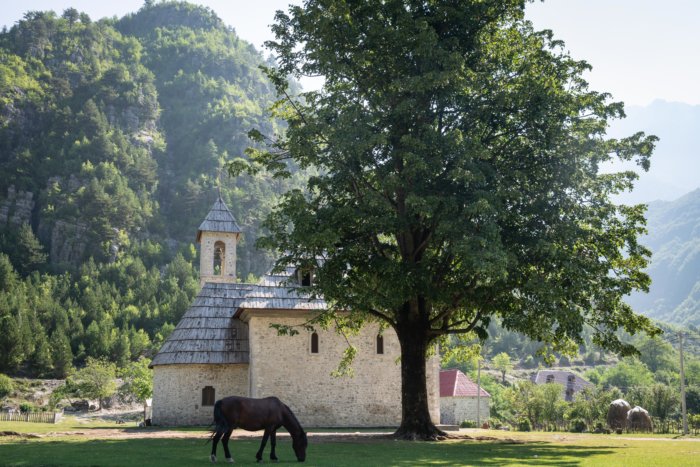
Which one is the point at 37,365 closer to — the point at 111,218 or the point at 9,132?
the point at 111,218

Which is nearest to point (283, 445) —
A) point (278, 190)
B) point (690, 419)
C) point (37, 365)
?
point (690, 419)

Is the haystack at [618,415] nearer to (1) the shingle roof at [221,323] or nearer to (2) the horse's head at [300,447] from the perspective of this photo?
(1) the shingle roof at [221,323]

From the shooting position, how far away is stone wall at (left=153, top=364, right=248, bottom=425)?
3266 cm

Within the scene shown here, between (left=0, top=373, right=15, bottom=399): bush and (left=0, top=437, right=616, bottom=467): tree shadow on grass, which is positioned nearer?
(left=0, top=437, right=616, bottom=467): tree shadow on grass

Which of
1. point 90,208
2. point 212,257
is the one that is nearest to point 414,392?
point 212,257

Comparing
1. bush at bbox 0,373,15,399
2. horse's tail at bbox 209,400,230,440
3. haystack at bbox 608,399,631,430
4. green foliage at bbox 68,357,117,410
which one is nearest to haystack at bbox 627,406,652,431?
haystack at bbox 608,399,631,430

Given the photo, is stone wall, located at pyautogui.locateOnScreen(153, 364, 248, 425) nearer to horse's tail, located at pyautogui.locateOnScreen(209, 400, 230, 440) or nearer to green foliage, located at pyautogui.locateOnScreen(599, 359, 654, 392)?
horse's tail, located at pyautogui.locateOnScreen(209, 400, 230, 440)

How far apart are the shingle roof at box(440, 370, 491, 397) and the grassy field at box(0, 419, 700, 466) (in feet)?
141

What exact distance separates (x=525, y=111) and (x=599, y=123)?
276 cm

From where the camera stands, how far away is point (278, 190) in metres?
178

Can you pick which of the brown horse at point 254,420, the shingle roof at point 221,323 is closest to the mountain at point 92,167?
the shingle roof at point 221,323

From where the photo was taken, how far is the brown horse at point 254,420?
13.9 m

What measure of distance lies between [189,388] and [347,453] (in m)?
17.9

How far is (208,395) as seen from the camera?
3306 cm
